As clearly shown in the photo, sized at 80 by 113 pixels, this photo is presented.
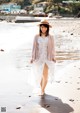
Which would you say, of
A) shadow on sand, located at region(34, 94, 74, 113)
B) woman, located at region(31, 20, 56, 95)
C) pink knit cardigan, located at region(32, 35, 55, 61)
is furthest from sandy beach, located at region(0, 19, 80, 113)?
pink knit cardigan, located at region(32, 35, 55, 61)

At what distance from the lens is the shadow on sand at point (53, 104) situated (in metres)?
9.25

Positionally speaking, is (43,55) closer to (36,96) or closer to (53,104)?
(36,96)

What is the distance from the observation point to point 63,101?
10.0 metres

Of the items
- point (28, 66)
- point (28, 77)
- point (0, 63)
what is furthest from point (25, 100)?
point (0, 63)

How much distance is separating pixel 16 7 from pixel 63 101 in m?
160

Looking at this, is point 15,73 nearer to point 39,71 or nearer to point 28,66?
point 28,66

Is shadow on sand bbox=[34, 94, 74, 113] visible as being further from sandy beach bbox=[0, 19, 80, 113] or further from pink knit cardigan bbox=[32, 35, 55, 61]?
pink knit cardigan bbox=[32, 35, 55, 61]

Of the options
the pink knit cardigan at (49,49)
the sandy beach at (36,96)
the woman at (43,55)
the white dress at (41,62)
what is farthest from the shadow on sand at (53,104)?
the pink knit cardigan at (49,49)

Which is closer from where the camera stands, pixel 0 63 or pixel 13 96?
pixel 13 96

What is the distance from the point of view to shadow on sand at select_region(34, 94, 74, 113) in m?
9.25

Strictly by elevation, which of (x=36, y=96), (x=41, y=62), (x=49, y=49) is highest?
(x=49, y=49)

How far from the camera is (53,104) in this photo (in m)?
9.81

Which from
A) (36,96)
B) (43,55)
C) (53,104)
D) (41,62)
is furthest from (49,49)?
(53,104)

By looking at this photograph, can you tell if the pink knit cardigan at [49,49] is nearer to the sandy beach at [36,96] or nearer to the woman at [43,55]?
the woman at [43,55]
